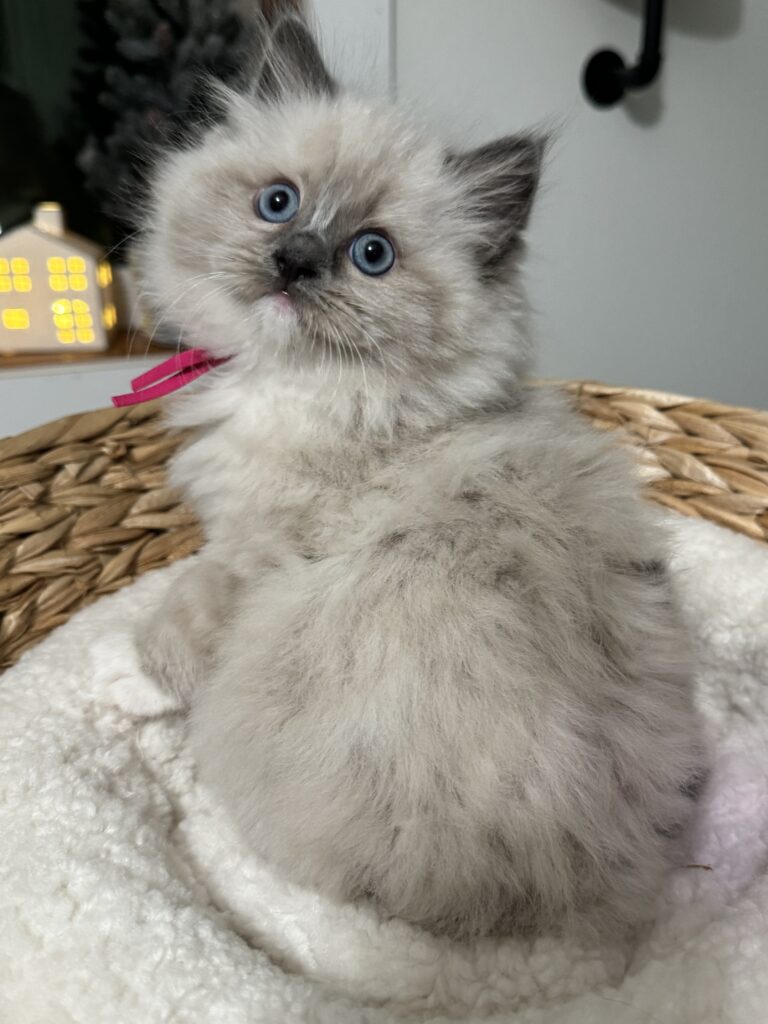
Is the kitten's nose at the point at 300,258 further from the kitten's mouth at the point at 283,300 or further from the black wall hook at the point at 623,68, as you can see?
the black wall hook at the point at 623,68

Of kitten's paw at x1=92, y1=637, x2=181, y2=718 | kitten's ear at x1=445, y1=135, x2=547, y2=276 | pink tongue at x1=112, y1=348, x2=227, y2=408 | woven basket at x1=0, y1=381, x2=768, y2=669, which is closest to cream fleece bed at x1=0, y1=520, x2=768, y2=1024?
kitten's paw at x1=92, y1=637, x2=181, y2=718

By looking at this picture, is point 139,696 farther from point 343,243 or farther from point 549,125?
point 549,125

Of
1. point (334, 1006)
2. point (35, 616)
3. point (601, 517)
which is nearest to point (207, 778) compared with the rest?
point (334, 1006)

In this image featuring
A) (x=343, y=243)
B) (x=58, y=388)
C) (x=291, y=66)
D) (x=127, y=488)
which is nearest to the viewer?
(x=343, y=243)

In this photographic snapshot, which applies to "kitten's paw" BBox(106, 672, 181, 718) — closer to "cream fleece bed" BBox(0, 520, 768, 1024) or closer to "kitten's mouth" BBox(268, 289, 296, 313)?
"cream fleece bed" BBox(0, 520, 768, 1024)

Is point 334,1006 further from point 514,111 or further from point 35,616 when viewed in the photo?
point 514,111

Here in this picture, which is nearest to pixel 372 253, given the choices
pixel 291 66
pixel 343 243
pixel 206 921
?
pixel 343 243

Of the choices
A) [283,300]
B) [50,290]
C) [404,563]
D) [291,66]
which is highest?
[291,66]
